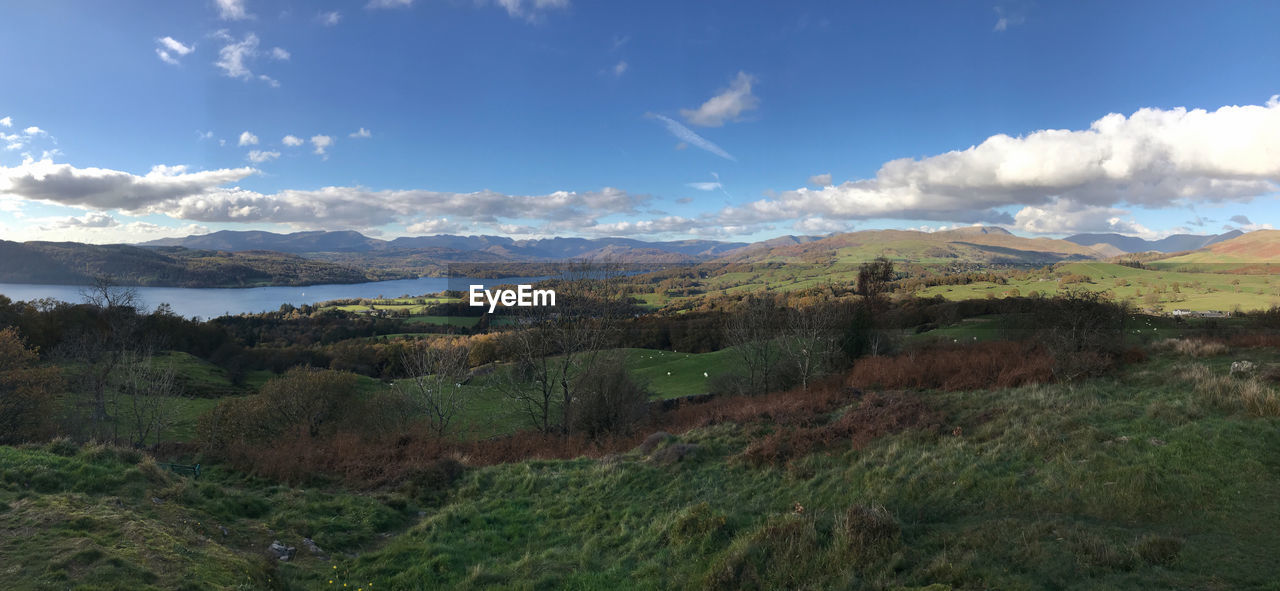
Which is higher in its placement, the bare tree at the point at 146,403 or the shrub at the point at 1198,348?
the shrub at the point at 1198,348

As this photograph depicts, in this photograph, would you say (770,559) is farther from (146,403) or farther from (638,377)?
(146,403)

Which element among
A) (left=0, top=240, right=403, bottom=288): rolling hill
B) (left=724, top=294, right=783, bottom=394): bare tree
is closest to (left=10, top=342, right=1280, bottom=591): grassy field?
(left=724, top=294, right=783, bottom=394): bare tree

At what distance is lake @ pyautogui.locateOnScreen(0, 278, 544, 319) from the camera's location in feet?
288

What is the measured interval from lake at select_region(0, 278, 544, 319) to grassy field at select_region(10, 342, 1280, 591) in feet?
180

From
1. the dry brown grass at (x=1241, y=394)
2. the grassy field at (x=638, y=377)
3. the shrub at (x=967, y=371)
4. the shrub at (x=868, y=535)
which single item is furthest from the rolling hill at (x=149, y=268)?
the dry brown grass at (x=1241, y=394)

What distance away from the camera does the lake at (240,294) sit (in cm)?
8769

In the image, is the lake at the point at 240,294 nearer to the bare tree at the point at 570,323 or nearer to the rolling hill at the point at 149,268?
the rolling hill at the point at 149,268

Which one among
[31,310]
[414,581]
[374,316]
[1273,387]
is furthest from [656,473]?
[374,316]

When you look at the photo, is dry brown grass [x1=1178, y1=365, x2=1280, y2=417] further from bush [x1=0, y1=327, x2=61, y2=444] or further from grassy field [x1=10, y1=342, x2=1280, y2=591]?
bush [x1=0, y1=327, x2=61, y2=444]

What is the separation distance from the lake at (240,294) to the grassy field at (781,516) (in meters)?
54.9

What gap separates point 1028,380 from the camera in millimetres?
15188

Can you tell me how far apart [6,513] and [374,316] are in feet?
297

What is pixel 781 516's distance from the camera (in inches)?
310

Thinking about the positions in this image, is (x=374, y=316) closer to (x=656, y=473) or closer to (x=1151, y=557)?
(x=656, y=473)
